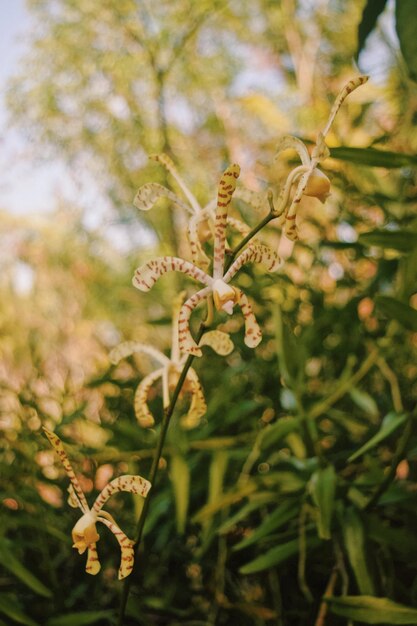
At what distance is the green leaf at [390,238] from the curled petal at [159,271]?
0.40ft

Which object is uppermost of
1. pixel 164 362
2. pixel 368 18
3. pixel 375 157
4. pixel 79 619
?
pixel 368 18

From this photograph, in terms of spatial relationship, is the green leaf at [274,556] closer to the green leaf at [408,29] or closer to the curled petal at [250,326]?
the curled petal at [250,326]

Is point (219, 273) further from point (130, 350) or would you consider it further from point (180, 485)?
point (180, 485)

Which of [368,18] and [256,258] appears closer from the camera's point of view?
[256,258]

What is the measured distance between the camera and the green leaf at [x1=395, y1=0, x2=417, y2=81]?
312mm

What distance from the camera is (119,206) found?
2.65 metres

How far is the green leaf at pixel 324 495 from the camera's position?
295 millimetres

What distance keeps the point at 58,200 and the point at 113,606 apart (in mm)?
2389

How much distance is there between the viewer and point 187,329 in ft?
0.74

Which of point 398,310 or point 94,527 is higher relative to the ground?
point 398,310

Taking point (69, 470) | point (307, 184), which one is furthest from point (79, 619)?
point (307, 184)

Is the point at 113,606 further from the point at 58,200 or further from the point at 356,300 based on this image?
the point at 58,200

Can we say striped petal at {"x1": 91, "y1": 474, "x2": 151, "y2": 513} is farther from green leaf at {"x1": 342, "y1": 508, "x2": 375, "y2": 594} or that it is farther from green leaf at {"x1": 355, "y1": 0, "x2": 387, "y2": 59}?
green leaf at {"x1": 355, "y1": 0, "x2": 387, "y2": 59}

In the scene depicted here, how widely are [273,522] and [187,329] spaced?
0.17m
